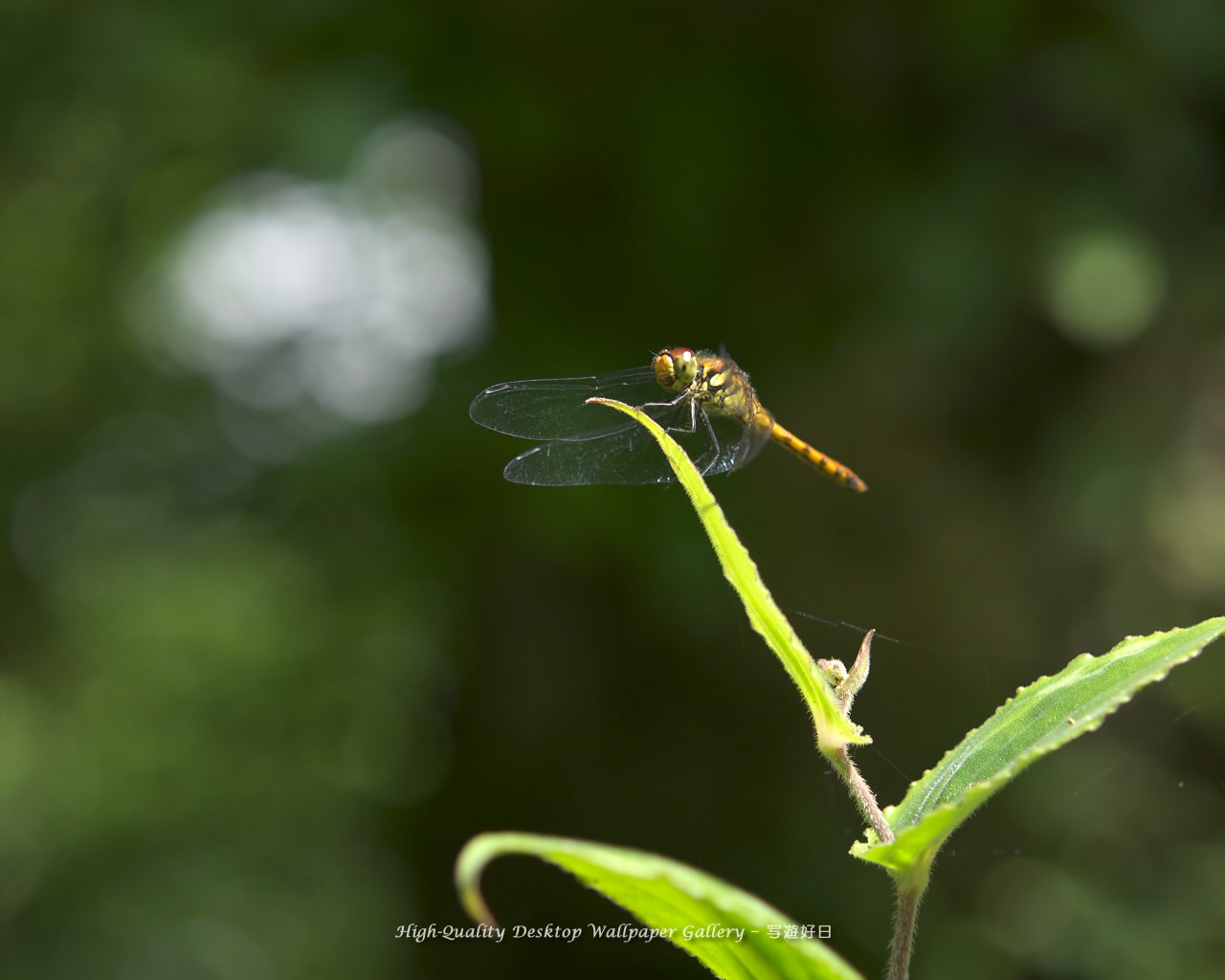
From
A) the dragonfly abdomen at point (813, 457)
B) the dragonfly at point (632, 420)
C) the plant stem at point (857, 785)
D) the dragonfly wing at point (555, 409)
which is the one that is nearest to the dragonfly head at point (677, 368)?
the dragonfly at point (632, 420)

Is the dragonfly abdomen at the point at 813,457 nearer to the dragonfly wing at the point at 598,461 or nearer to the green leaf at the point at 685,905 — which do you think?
the dragonfly wing at the point at 598,461

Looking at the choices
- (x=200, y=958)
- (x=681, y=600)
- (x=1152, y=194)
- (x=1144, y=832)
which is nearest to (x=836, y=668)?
(x=681, y=600)

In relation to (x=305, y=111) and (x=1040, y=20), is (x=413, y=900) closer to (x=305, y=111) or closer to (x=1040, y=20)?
(x=305, y=111)

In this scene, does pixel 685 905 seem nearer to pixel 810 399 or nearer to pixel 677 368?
pixel 677 368

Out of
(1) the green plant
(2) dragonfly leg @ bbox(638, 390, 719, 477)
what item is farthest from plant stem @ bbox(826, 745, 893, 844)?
(2) dragonfly leg @ bbox(638, 390, 719, 477)

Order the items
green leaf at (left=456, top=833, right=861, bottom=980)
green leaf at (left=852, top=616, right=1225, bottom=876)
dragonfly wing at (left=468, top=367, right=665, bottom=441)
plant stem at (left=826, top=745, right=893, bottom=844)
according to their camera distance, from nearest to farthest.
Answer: green leaf at (left=456, top=833, right=861, bottom=980) → green leaf at (left=852, top=616, right=1225, bottom=876) → plant stem at (left=826, top=745, right=893, bottom=844) → dragonfly wing at (left=468, top=367, right=665, bottom=441)

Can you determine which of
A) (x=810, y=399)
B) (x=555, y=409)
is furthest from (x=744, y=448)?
(x=810, y=399)

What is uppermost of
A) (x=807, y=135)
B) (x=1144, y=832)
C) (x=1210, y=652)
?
(x=807, y=135)

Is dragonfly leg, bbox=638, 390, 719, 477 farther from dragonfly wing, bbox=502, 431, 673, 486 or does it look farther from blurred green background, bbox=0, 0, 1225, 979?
blurred green background, bbox=0, 0, 1225, 979
